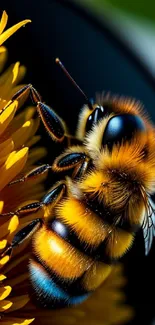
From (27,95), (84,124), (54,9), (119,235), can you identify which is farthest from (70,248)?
(54,9)

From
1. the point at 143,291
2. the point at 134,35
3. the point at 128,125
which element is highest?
the point at 128,125

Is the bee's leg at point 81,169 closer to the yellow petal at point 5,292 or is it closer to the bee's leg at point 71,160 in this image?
the bee's leg at point 71,160

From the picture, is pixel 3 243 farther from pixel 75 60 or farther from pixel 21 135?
pixel 75 60

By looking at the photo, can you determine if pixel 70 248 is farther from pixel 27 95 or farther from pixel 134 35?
pixel 134 35

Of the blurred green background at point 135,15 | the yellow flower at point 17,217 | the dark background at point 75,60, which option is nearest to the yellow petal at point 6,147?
the yellow flower at point 17,217

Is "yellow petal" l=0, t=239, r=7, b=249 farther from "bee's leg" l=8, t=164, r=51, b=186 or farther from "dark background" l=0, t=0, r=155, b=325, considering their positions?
"dark background" l=0, t=0, r=155, b=325

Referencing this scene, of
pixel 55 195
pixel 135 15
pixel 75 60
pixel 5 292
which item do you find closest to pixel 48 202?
pixel 55 195
